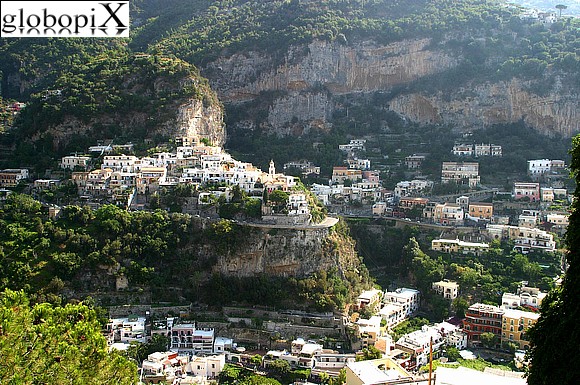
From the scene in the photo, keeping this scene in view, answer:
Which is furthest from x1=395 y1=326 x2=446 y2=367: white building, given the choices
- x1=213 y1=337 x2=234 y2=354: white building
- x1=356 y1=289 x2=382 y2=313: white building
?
x1=213 y1=337 x2=234 y2=354: white building

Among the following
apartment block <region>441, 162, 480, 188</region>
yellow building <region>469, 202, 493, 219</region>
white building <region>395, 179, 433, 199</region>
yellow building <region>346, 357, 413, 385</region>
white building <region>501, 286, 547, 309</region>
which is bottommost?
yellow building <region>346, 357, 413, 385</region>

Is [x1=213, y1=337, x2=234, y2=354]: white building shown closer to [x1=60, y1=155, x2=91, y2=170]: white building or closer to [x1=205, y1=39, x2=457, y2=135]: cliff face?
[x1=60, y1=155, x2=91, y2=170]: white building

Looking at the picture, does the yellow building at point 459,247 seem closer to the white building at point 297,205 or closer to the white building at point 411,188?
the white building at point 411,188

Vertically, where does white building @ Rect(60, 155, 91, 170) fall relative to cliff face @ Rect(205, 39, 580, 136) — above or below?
below

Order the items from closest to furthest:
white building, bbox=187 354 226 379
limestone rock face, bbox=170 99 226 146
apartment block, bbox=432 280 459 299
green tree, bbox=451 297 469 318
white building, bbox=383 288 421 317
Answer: white building, bbox=187 354 226 379, green tree, bbox=451 297 469 318, white building, bbox=383 288 421 317, apartment block, bbox=432 280 459 299, limestone rock face, bbox=170 99 226 146

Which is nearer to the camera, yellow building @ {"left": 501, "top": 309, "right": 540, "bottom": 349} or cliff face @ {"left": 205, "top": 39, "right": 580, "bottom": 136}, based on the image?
yellow building @ {"left": 501, "top": 309, "right": 540, "bottom": 349}

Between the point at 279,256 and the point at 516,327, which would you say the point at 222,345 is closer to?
the point at 279,256

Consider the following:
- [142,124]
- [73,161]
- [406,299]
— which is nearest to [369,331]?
[406,299]

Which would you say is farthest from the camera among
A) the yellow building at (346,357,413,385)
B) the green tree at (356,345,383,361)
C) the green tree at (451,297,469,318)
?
the green tree at (451,297,469,318)
